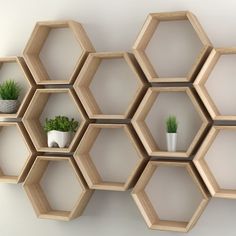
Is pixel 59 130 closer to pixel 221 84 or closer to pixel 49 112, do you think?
pixel 49 112

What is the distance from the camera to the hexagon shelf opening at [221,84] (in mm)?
2261

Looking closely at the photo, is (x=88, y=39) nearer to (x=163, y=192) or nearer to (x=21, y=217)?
(x=163, y=192)

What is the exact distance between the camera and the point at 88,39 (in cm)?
255

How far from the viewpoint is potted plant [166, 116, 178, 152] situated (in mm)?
2279

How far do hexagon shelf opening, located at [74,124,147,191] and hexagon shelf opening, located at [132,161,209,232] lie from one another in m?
0.07

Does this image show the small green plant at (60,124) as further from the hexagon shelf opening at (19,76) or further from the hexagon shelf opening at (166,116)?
the hexagon shelf opening at (166,116)

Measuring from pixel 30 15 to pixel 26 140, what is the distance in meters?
0.69

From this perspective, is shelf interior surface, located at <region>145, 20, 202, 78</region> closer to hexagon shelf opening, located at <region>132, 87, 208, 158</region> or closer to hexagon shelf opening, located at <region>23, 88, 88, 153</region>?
hexagon shelf opening, located at <region>132, 87, 208, 158</region>

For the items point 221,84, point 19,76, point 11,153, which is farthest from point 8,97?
point 221,84

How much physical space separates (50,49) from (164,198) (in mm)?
985

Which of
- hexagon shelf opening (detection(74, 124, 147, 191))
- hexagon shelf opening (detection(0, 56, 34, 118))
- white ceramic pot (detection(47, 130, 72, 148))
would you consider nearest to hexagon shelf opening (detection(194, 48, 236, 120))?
hexagon shelf opening (detection(74, 124, 147, 191))

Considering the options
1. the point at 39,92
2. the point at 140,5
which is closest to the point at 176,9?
the point at 140,5

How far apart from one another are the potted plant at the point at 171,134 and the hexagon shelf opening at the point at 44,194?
0.49 metres

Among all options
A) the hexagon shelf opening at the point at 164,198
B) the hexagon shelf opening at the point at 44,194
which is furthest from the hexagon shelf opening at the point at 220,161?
the hexagon shelf opening at the point at 44,194
